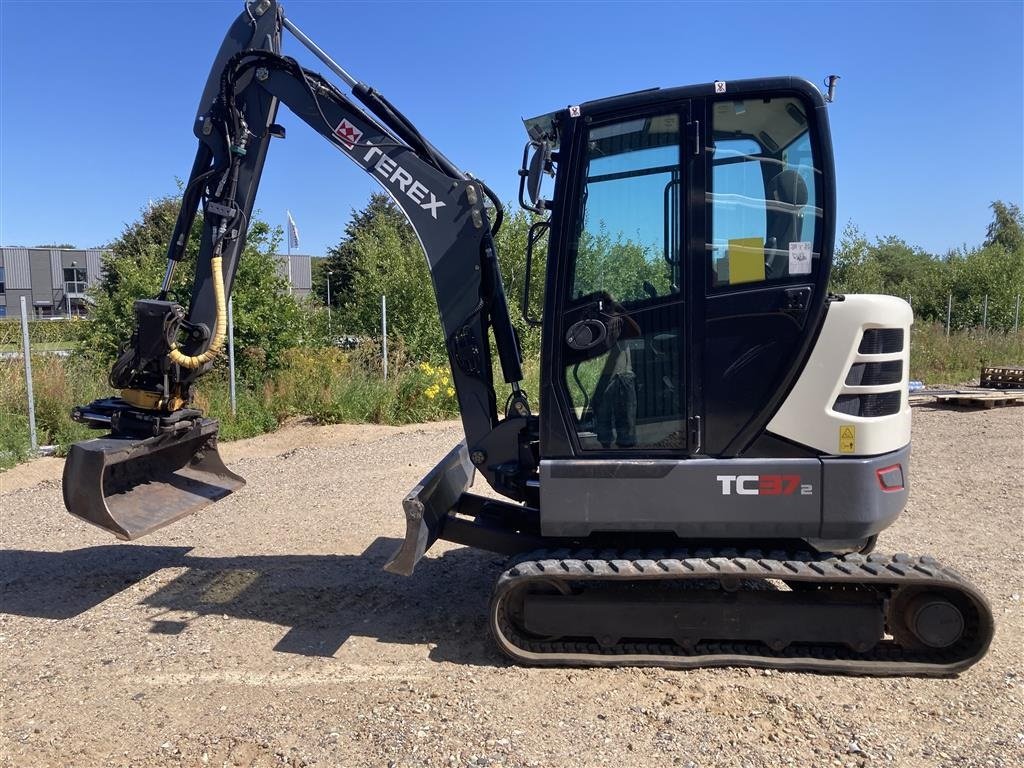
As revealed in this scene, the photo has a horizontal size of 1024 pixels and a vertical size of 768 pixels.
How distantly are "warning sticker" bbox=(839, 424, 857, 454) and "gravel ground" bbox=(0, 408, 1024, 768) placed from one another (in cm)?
113

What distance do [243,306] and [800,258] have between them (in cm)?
1021

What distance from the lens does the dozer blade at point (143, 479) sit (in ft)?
14.8

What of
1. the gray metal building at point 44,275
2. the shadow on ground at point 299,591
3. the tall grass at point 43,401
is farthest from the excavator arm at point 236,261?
the gray metal building at point 44,275

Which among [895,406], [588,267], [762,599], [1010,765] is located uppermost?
[588,267]

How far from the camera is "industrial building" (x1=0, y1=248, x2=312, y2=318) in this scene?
39.2m

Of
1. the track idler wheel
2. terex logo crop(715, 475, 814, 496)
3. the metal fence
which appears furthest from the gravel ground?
the metal fence

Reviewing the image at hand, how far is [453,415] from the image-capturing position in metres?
12.4

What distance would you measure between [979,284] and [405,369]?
1962 cm

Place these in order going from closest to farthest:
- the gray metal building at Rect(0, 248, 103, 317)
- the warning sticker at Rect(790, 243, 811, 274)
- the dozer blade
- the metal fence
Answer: the warning sticker at Rect(790, 243, 811, 274)
the dozer blade
the metal fence
the gray metal building at Rect(0, 248, 103, 317)

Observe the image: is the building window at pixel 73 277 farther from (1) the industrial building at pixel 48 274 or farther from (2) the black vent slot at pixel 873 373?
(2) the black vent slot at pixel 873 373

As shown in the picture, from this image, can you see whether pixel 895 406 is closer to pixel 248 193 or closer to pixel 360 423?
pixel 248 193

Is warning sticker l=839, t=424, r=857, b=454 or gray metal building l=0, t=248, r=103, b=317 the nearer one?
warning sticker l=839, t=424, r=857, b=454

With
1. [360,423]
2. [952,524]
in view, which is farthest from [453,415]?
[952,524]

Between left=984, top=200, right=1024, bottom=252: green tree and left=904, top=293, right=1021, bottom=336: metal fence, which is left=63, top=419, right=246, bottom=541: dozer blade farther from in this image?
left=984, top=200, right=1024, bottom=252: green tree
